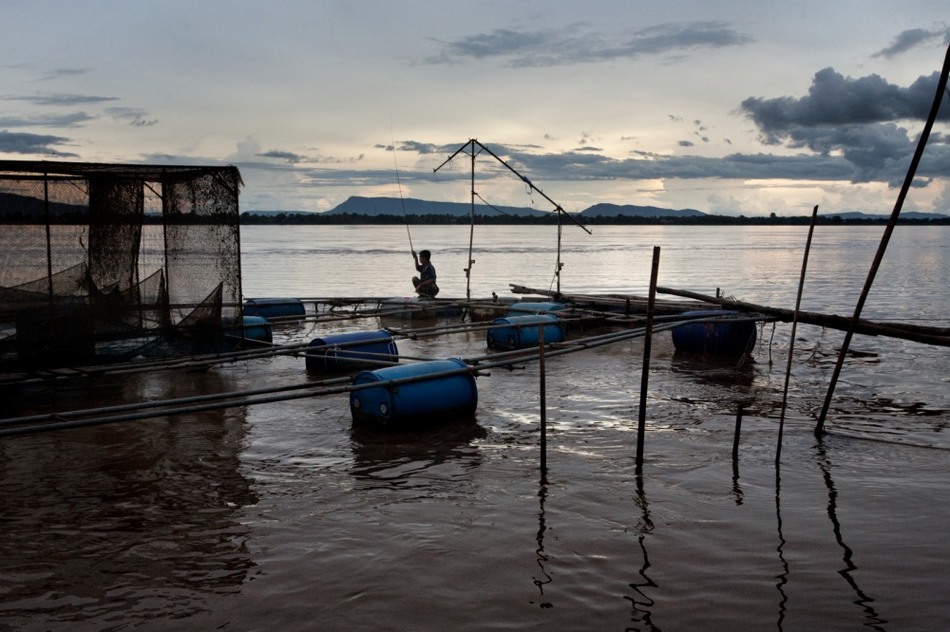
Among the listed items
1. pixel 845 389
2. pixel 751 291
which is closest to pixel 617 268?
pixel 751 291

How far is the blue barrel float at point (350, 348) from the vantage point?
12.8m

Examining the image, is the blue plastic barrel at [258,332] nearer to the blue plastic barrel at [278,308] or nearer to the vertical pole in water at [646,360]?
the blue plastic barrel at [278,308]

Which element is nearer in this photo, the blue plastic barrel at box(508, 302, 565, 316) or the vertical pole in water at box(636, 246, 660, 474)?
the vertical pole in water at box(636, 246, 660, 474)

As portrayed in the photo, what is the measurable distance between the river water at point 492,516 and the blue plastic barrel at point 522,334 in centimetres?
283

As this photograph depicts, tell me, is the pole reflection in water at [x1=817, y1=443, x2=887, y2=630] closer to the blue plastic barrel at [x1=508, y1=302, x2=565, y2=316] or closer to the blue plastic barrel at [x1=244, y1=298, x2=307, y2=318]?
the blue plastic barrel at [x1=508, y1=302, x2=565, y2=316]

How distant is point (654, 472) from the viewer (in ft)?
Result: 27.6

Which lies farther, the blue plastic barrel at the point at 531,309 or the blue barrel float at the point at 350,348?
the blue plastic barrel at the point at 531,309

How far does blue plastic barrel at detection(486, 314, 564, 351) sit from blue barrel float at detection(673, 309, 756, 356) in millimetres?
2363

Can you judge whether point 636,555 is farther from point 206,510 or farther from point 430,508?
point 206,510

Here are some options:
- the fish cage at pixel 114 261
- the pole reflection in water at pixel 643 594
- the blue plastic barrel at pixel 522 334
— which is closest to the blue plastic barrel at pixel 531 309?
the blue plastic barrel at pixel 522 334

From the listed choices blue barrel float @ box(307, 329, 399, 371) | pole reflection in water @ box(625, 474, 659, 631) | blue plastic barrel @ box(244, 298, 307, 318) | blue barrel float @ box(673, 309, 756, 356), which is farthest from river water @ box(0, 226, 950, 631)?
blue plastic barrel @ box(244, 298, 307, 318)

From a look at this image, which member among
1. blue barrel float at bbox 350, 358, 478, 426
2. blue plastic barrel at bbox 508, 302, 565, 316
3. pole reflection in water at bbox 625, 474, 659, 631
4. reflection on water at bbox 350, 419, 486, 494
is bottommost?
pole reflection in water at bbox 625, 474, 659, 631

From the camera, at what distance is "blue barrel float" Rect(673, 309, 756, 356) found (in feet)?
52.1

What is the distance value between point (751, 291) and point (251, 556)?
35.9 meters
